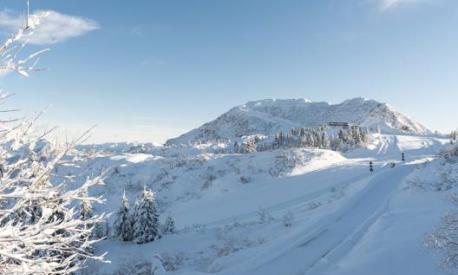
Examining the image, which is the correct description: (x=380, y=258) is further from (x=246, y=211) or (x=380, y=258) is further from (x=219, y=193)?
(x=219, y=193)

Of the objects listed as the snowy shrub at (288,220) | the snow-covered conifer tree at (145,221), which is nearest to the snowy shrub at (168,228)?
the snow-covered conifer tree at (145,221)

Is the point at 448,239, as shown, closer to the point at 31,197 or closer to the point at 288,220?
the point at 31,197

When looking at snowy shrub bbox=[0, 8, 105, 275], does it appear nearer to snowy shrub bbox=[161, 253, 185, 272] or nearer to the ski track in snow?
the ski track in snow

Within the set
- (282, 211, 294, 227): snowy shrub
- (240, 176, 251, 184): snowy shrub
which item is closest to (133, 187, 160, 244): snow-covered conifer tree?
(282, 211, 294, 227): snowy shrub

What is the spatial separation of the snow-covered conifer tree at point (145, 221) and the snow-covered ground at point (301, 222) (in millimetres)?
937

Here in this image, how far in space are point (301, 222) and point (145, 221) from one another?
45.9 feet

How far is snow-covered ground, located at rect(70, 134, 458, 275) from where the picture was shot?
14.5m

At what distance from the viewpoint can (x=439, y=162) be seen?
29.6 meters

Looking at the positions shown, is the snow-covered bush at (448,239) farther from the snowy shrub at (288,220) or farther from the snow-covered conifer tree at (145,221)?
the snow-covered conifer tree at (145,221)

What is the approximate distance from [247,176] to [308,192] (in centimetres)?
1753

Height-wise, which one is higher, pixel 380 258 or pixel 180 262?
pixel 380 258

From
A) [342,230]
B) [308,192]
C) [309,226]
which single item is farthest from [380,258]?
[308,192]

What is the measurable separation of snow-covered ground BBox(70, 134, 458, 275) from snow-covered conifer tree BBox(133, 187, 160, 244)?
0.94 metres

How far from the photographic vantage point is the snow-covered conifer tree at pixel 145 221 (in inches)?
1260
